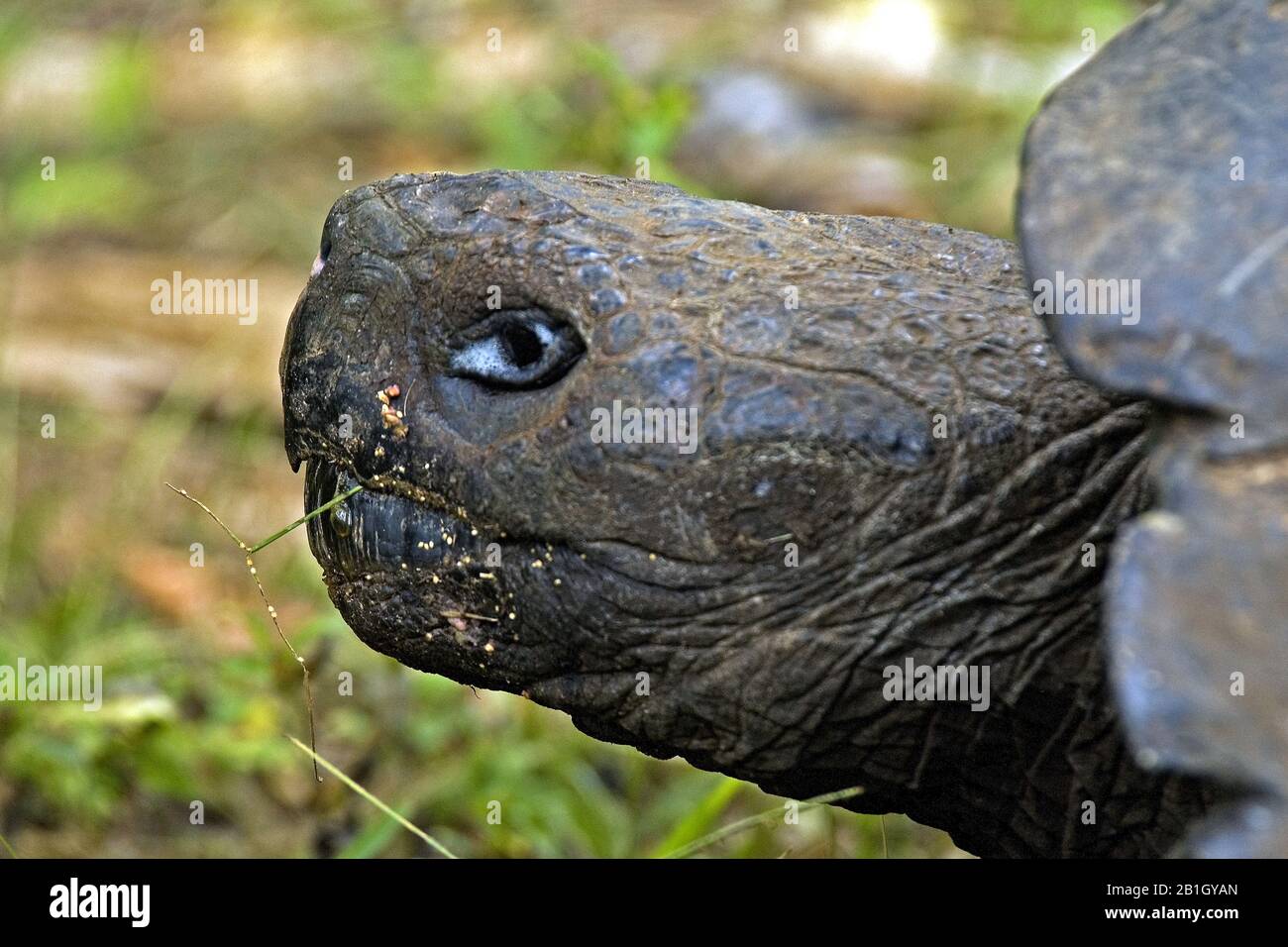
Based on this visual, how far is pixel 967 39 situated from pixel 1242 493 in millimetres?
7026

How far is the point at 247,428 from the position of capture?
6016mm

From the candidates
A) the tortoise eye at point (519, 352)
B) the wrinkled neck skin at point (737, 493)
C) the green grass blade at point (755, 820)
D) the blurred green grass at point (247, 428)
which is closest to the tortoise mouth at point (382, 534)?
the wrinkled neck skin at point (737, 493)

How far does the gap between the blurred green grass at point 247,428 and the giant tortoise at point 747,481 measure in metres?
1.06

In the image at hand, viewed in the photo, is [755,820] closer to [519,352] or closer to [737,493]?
[737,493]

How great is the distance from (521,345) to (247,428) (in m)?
3.82

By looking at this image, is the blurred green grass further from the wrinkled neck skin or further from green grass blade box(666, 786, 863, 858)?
the wrinkled neck skin

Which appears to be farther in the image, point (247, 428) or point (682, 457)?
point (247, 428)

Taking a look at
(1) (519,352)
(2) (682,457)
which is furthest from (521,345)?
(2) (682,457)

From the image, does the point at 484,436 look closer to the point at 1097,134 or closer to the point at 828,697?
the point at 828,697

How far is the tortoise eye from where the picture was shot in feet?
7.82

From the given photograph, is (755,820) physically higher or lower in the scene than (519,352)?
lower

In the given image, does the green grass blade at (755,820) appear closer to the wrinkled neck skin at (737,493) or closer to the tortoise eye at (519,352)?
the wrinkled neck skin at (737,493)

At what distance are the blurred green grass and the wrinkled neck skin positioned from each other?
1068 millimetres

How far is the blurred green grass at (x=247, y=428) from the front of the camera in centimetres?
406
